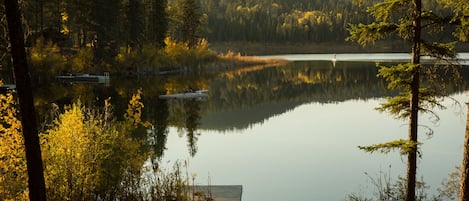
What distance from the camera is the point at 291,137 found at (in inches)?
1072

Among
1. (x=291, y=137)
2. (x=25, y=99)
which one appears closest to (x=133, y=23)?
(x=291, y=137)

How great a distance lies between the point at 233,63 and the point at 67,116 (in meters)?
76.7

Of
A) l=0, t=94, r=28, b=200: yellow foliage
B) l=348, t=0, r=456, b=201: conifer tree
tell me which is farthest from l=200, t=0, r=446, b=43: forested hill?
l=0, t=94, r=28, b=200: yellow foliage

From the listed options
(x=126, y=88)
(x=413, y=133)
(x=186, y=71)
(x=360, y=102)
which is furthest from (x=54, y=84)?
(x=413, y=133)

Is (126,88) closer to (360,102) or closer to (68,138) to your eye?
(360,102)

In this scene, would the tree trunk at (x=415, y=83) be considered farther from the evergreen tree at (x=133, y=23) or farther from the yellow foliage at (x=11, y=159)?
the evergreen tree at (x=133, y=23)

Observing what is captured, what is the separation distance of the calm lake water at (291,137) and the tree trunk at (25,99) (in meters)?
7.03

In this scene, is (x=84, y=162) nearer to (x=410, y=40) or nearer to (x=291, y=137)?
(x=410, y=40)

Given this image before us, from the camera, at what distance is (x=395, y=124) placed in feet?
96.5

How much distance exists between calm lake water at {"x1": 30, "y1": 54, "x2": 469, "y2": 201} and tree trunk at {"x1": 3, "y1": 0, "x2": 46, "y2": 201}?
7027 mm

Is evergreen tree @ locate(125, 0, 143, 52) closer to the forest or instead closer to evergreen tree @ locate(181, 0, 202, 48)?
the forest

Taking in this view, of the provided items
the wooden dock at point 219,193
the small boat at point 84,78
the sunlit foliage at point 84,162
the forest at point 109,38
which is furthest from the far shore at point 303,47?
the sunlit foliage at point 84,162

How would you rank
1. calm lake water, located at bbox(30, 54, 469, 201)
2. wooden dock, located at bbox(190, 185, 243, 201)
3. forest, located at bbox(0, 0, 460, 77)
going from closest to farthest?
wooden dock, located at bbox(190, 185, 243, 201)
calm lake water, located at bbox(30, 54, 469, 201)
forest, located at bbox(0, 0, 460, 77)

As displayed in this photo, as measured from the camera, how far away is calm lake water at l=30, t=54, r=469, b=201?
18.3 metres
